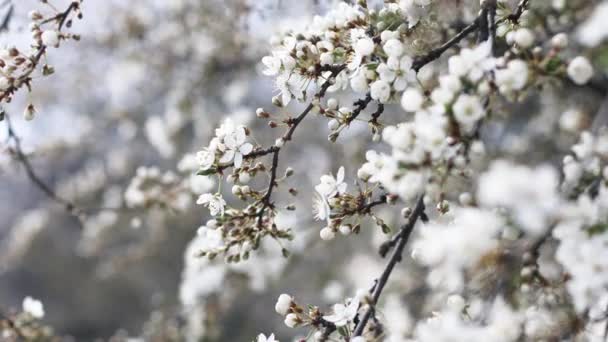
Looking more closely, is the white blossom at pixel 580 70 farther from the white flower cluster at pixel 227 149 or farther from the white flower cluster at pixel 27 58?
the white flower cluster at pixel 27 58

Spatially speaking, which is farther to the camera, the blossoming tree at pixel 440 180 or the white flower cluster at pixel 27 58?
the white flower cluster at pixel 27 58

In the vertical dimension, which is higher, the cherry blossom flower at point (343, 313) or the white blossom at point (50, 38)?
the white blossom at point (50, 38)

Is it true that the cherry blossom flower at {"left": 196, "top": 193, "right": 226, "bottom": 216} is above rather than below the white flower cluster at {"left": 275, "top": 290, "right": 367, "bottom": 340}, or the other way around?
above

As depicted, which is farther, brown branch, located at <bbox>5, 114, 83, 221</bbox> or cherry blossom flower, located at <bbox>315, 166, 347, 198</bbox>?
brown branch, located at <bbox>5, 114, 83, 221</bbox>

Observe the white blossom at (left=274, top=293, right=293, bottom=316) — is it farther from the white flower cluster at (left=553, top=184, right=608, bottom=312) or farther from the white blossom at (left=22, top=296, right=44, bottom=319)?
the white blossom at (left=22, top=296, right=44, bottom=319)

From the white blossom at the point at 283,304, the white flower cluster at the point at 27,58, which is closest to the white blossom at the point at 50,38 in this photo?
the white flower cluster at the point at 27,58

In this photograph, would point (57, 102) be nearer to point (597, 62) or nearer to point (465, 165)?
point (597, 62)

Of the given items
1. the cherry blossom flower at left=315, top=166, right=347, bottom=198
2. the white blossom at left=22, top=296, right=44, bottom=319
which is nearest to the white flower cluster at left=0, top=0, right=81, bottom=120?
the cherry blossom flower at left=315, top=166, right=347, bottom=198

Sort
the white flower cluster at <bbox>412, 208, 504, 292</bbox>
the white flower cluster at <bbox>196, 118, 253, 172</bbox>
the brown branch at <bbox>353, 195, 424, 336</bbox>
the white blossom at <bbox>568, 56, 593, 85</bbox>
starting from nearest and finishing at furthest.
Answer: the white flower cluster at <bbox>412, 208, 504, 292</bbox>
the white blossom at <bbox>568, 56, 593, 85</bbox>
the brown branch at <bbox>353, 195, 424, 336</bbox>
the white flower cluster at <bbox>196, 118, 253, 172</bbox>

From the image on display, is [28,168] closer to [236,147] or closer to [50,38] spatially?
[50,38]

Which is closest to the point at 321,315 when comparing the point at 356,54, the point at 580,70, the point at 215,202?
the point at 215,202

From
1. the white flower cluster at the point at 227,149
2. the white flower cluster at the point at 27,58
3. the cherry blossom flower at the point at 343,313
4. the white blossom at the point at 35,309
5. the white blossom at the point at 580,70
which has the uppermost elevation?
the white flower cluster at the point at 27,58

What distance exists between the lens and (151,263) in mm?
7637

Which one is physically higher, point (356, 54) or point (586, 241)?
point (356, 54)
